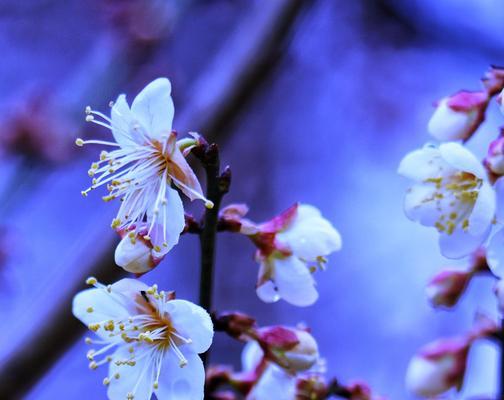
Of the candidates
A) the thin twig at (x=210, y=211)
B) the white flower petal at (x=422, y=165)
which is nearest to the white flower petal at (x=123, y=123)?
the thin twig at (x=210, y=211)

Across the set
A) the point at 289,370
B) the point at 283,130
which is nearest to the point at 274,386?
the point at 289,370

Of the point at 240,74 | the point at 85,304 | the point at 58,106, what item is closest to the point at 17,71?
the point at 58,106

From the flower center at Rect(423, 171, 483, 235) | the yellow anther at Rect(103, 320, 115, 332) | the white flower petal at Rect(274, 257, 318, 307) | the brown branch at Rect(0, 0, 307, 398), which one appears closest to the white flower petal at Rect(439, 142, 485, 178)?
the flower center at Rect(423, 171, 483, 235)

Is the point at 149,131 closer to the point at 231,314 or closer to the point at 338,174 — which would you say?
the point at 231,314

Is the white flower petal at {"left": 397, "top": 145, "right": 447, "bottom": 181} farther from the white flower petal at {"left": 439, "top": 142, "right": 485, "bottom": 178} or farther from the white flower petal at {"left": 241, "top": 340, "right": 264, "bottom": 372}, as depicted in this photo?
the white flower petal at {"left": 241, "top": 340, "right": 264, "bottom": 372}

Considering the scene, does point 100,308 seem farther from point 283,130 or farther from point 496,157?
point 283,130

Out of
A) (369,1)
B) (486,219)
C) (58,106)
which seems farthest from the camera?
(369,1)
